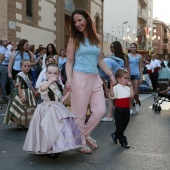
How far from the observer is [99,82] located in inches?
215

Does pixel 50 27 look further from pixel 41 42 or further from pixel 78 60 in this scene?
pixel 78 60

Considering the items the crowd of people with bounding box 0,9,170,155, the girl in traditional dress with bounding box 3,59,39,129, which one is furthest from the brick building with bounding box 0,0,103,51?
the crowd of people with bounding box 0,9,170,155

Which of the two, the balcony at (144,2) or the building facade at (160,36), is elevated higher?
the balcony at (144,2)

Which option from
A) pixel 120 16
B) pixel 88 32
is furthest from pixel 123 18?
pixel 88 32

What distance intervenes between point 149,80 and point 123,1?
38.7 meters

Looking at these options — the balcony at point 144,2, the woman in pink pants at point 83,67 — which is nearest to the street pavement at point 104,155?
the woman in pink pants at point 83,67

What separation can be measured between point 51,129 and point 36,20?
1480 centimetres

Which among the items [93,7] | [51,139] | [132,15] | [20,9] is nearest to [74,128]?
[51,139]

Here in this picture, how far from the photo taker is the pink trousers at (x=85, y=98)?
5.25 m

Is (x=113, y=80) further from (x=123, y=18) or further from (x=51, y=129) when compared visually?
(x=123, y=18)

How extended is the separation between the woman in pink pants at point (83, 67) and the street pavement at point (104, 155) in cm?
38

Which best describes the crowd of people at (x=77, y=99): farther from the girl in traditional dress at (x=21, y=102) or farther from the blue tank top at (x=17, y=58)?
the blue tank top at (x=17, y=58)

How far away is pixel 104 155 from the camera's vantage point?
531cm

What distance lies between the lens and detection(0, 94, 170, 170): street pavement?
187 inches
